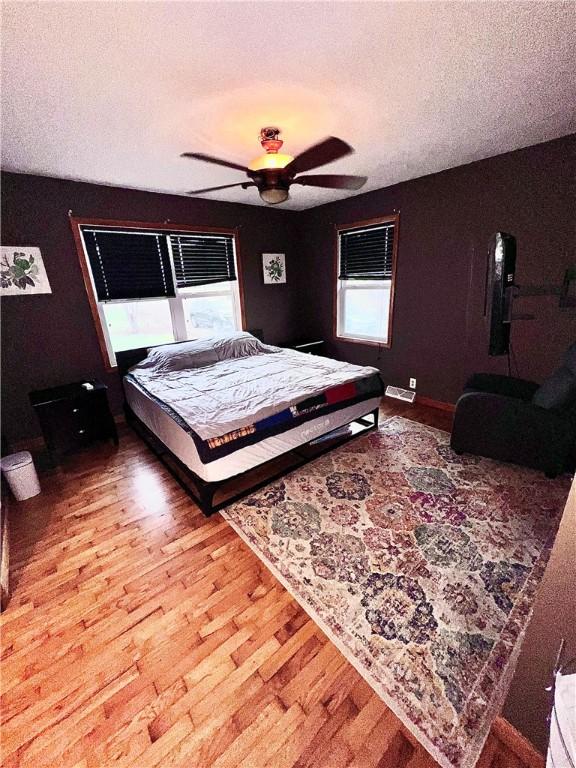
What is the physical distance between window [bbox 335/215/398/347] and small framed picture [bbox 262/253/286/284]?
0.87 meters

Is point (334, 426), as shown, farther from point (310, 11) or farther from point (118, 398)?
point (118, 398)

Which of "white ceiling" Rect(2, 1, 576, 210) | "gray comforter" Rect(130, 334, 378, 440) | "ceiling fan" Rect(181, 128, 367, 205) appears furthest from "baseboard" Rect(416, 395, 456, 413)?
"ceiling fan" Rect(181, 128, 367, 205)

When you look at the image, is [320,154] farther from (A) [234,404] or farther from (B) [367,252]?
(B) [367,252]

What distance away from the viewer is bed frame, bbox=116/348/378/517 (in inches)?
84.7

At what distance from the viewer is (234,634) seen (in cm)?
144

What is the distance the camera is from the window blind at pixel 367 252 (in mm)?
3817

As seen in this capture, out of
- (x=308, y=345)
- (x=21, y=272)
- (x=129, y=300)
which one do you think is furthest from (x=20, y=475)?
(x=308, y=345)

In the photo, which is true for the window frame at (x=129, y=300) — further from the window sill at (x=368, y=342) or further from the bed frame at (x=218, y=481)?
the window sill at (x=368, y=342)

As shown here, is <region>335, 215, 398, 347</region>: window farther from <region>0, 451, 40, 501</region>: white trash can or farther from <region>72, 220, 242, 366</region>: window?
<region>0, 451, 40, 501</region>: white trash can

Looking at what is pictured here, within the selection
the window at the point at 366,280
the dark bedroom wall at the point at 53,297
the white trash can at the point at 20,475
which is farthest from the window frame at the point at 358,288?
the white trash can at the point at 20,475

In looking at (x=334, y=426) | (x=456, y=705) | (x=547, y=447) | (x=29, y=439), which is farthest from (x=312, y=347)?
(x=456, y=705)

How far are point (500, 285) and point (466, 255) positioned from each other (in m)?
2.11

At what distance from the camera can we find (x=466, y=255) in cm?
317

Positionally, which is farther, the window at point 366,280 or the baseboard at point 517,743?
the window at point 366,280
